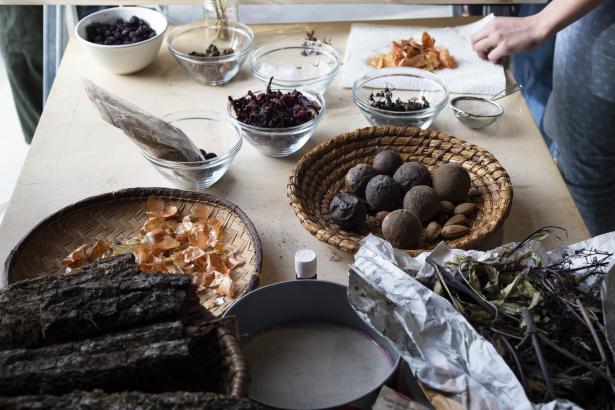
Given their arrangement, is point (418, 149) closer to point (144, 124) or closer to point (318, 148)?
point (318, 148)

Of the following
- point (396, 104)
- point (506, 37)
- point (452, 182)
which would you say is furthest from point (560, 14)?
point (452, 182)

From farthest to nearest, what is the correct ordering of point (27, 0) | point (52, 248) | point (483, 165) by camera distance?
1. point (27, 0)
2. point (483, 165)
3. point (52, 248)

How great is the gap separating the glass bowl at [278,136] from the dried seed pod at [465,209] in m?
0.32

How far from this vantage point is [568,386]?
75 cm

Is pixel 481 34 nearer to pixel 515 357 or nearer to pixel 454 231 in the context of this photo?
pixel 454 231

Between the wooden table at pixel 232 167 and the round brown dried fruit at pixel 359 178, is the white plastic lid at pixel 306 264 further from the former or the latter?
the round brown dried fruit at pixel 359 178

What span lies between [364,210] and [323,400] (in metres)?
0.41

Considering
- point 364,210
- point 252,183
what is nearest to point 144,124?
point 252,183

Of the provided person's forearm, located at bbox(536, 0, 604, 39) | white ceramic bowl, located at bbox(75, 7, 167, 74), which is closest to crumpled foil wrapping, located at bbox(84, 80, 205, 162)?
white ceramic bowl, located at bbox(75, 7, 167, 74)

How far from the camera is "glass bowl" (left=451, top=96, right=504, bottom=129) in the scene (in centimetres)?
139

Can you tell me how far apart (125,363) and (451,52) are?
1204 mm

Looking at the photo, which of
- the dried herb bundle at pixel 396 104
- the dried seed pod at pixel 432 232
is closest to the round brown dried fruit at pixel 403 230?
the dried seed pod at pixel 432 232

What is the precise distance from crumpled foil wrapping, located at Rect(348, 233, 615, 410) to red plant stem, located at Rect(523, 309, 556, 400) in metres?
0.02

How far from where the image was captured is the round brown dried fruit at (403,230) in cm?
105
